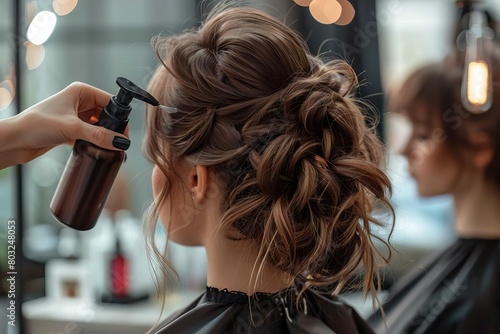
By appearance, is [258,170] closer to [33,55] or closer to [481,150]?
[33,55]

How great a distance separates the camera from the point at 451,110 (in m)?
2.09

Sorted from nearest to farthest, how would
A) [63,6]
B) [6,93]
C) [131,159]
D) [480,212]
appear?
[6,93] → [63,6] → [131,159] → [480,212]

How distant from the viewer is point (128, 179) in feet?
7.05

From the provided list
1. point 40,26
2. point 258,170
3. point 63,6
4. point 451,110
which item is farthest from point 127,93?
point 451,110

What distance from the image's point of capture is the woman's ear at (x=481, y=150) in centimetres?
210

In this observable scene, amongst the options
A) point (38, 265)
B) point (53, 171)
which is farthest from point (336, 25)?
point (38, 265)

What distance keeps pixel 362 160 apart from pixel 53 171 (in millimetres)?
901

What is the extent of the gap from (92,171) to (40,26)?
0.50 m

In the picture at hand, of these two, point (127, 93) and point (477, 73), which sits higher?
point (477, 73)

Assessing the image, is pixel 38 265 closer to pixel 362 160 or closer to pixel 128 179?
pixel 128 179

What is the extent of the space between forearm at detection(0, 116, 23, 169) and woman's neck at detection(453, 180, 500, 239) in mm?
1472

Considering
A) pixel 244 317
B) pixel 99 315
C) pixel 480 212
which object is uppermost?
pixel 480 212

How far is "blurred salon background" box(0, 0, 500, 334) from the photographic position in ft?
5.38

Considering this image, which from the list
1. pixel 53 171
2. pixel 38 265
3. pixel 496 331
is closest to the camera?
pixel 53 171
